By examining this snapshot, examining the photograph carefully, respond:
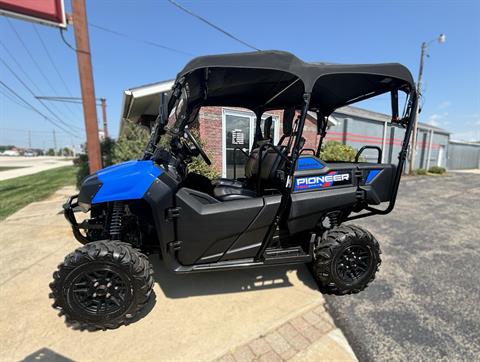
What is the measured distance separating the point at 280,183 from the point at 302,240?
0.72 m

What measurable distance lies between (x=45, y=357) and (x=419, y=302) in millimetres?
3202

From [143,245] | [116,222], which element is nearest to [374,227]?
[143,245]

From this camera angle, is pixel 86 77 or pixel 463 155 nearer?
pixel 86 77

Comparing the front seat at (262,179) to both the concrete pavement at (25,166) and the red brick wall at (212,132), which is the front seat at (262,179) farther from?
the concrete pavement at (25,166)

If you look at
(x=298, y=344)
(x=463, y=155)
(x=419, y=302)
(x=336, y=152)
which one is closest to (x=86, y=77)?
(x=298, y=344)

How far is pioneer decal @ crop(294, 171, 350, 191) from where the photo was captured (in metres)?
2.44

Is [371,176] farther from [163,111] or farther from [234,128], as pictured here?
[234,128]

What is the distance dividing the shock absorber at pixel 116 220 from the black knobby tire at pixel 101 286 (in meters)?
0.14

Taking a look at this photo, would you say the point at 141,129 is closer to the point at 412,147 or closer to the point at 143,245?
the point at 143,245

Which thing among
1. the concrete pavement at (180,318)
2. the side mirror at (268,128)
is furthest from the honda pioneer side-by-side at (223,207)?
the side mirror at (268,128)

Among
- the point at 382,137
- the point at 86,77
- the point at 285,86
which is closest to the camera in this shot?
the point at 285,86

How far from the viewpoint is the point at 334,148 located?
9734 mm

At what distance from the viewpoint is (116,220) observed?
2219mm

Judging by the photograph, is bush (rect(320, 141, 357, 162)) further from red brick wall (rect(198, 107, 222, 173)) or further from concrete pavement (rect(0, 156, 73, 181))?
concrete pavement (rect(0, 156, 73, 181))
